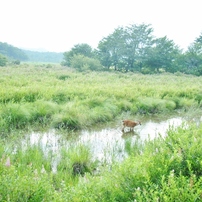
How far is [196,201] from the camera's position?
2258 millimetres

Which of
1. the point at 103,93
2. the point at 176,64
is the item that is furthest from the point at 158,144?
the point at 176,64

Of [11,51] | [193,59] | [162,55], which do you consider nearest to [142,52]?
[162,55]

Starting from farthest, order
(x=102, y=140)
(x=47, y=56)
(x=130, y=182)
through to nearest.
Result: (x=47, y=56) < (x=102, y=140) < (x=130, y=182)

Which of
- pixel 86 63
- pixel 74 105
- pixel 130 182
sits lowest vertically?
pixel 74 105

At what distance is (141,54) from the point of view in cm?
3859

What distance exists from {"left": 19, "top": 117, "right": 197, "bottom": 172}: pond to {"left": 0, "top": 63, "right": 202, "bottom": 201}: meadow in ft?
0.98

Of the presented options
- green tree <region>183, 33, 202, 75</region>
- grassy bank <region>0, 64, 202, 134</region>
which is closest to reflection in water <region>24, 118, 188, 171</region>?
grassy bank <region>0, 64, 202, 134</region>

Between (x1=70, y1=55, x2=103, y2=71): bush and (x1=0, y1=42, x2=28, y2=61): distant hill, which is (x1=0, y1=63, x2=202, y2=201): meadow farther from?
(x1=0, y1=42, x2=28, y2=61): distant hill

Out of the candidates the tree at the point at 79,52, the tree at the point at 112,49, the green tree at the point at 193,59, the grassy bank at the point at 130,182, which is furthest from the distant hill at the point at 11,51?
the grassy bank at the point at 130,182

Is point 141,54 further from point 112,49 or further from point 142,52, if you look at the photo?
point 112,49

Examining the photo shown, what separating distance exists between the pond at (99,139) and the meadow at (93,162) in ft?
0.98

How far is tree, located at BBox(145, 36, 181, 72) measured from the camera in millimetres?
37656

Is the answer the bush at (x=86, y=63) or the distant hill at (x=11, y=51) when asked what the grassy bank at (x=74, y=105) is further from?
the distant hill at (x=11, y=51)

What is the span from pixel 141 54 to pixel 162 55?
3205 millimetres
